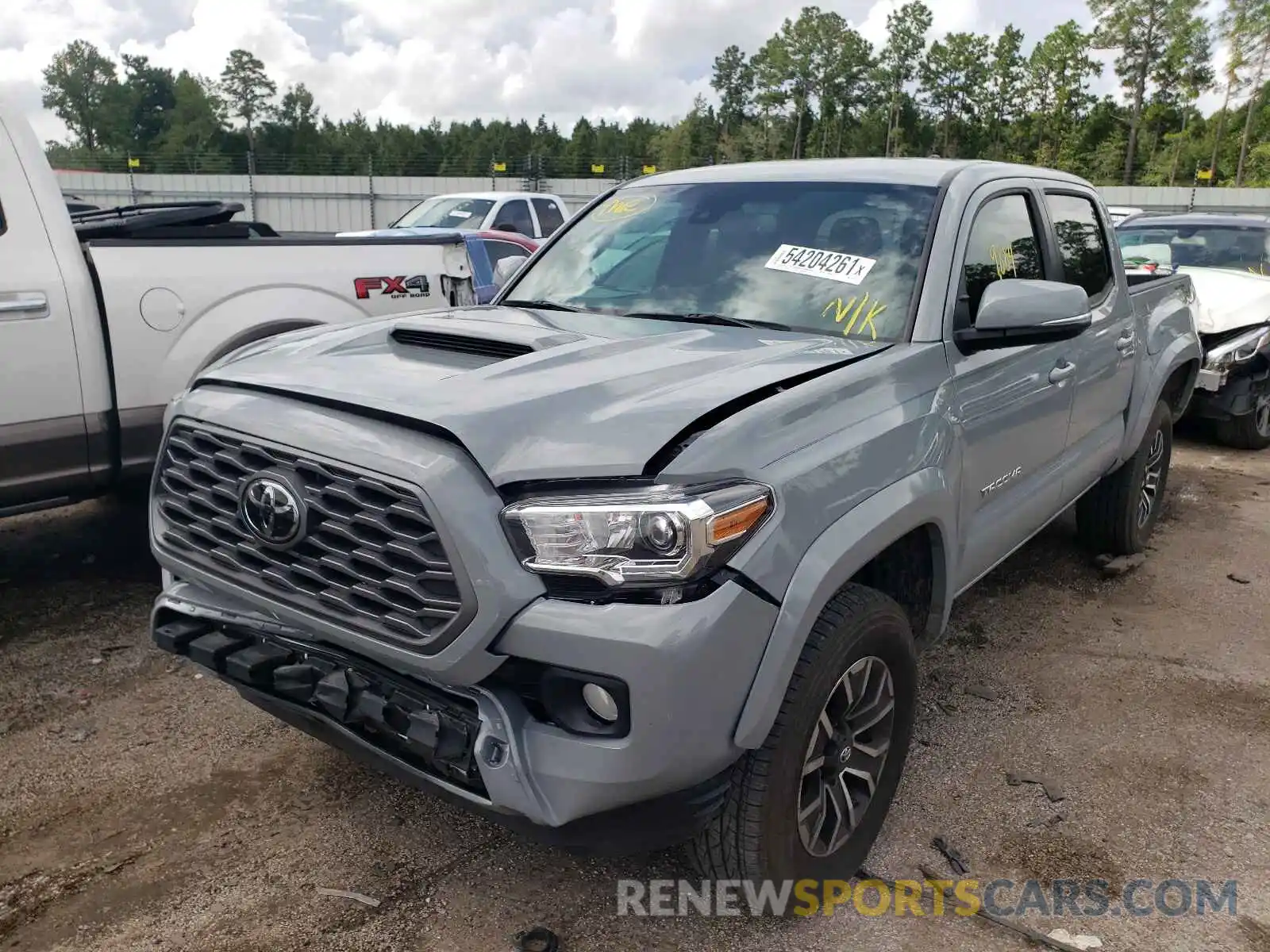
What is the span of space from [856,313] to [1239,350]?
552 cm

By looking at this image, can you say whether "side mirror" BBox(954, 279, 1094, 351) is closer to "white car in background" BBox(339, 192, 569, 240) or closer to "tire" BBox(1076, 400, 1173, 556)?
"tire" BBox(1076, 400, 1173, 556)

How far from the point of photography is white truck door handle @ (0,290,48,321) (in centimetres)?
379

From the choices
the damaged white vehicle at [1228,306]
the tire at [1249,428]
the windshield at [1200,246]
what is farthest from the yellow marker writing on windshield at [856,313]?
the windshield at [1200,246]

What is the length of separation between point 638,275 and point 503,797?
196 cm

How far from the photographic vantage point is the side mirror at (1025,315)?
9.44ft

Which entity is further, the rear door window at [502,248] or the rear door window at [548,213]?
the rear door window at [548,213]

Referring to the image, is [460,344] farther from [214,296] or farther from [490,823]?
[214,296]

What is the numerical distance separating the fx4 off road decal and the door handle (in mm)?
3050

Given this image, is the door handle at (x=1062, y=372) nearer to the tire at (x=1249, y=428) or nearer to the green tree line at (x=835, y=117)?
the tire at (x=1249, y=428)

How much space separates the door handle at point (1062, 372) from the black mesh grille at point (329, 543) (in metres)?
2.47

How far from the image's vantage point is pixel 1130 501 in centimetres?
493

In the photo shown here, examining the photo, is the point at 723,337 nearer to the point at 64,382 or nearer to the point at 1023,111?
the point at 64,382

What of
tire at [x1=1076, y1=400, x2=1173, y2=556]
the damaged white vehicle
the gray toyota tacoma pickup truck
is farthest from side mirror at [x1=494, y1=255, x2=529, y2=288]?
the damaged white vehicle

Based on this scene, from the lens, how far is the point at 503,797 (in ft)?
6.81
